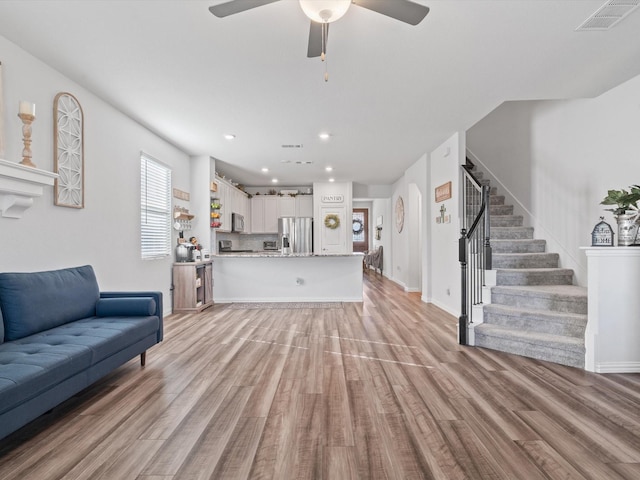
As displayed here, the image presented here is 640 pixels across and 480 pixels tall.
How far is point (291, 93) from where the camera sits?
3650mm

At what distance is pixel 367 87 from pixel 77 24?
2.46m

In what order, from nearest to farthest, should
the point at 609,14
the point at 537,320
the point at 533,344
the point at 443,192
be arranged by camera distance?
the point at 609,14 → the point at 533,344 → the point at 537,320 → the point at 443,192

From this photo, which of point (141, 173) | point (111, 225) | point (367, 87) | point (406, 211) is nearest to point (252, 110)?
point (367, 87)

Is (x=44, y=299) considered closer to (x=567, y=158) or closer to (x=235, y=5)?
(x=235, y=5)

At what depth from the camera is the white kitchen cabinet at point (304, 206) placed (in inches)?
360

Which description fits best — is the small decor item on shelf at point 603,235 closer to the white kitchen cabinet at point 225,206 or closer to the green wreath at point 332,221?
the white kitchen cabinet at point 225,206

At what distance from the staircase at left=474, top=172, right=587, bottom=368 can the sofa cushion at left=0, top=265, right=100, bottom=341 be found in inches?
151

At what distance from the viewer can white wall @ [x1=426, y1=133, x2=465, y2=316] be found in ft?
16.9

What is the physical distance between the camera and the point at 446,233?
5.62 m

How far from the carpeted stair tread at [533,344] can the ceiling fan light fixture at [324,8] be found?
3.21m

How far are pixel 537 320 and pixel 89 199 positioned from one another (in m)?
4.77

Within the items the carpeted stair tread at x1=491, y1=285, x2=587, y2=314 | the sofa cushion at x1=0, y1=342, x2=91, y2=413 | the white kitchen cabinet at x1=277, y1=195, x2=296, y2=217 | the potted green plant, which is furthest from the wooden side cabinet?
the potted green plant

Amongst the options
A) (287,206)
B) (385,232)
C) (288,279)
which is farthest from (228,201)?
(385,232)

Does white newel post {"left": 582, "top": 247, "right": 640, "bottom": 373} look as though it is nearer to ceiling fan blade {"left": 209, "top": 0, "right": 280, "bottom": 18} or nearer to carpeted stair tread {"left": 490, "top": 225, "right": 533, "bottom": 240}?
carpeted stair tread {"left": 490, "top": 225, "right": 533, "bottom": 240}
